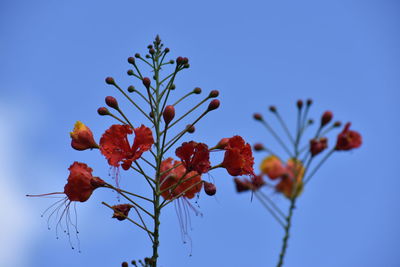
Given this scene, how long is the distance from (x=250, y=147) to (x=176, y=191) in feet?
2.21

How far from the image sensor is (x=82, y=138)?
→ 305 cm

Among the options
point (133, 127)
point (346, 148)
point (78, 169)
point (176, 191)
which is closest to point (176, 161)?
point (176, 191)

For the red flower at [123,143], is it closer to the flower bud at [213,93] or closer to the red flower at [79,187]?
the red flower at [79,187]

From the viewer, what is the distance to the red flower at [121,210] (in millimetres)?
2914

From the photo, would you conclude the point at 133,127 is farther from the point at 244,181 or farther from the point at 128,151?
the point at 244,181

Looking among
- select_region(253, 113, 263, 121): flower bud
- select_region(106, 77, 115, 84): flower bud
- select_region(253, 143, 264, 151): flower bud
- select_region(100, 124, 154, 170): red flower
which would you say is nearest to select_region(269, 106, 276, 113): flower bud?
select_region(253, 113, 263, 121): flower bud

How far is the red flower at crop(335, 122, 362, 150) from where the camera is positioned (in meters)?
2.97

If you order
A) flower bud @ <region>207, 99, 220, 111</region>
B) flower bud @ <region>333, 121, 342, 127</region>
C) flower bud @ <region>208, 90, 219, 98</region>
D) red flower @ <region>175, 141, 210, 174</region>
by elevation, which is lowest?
red flower @ <region>175, 141, 210, 174</region>

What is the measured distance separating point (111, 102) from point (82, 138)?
331 mm

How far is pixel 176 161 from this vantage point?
11.3ft

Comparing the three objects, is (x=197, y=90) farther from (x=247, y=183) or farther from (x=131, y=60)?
(x=247, y=183)

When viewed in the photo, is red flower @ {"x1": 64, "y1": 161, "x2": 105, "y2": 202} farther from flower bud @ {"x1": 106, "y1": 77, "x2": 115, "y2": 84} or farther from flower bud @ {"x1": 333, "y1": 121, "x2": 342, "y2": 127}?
flower bud @ {"x1": 333, "y1": 121, "x2": 342, "y2": 127}

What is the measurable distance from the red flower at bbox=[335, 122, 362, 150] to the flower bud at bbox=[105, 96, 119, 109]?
1.60m

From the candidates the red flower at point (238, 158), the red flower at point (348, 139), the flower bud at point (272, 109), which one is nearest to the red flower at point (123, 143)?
the red flower at point (238, 158)
